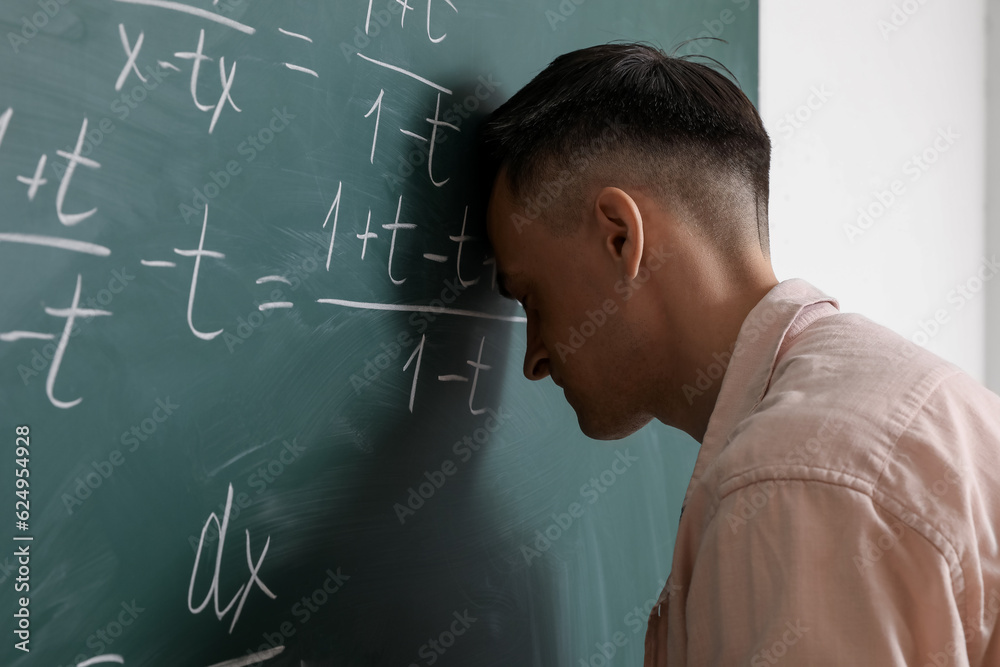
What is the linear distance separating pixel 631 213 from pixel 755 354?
0.62ft

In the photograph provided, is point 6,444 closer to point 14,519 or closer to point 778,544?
point 14,519

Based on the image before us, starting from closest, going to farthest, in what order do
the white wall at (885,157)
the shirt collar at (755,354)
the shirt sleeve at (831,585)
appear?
the shirt sleeve at (831,585), the shirt collar at (755,354), the white wall at (885,157)

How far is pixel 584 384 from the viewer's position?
93 cm

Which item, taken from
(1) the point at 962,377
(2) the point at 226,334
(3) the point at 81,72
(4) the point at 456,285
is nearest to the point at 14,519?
(2) the point at 226,334

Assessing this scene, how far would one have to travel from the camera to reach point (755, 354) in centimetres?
80

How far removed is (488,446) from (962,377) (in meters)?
0.50

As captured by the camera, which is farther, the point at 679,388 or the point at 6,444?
the point at 679,388
